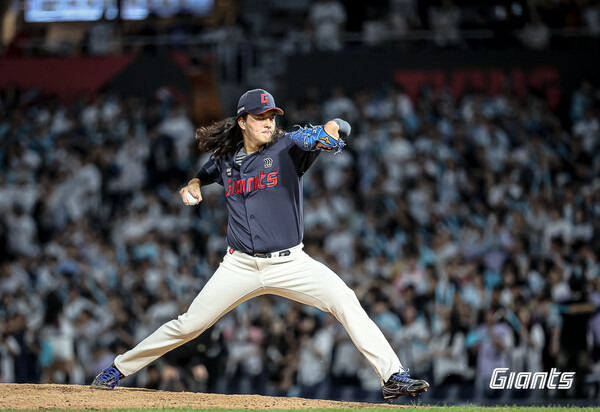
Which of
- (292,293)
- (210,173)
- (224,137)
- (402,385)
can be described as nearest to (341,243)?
(210,173)

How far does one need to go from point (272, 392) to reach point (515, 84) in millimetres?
8401

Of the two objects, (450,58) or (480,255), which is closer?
(480,255)

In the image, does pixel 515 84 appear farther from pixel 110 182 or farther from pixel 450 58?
pixel 110 182

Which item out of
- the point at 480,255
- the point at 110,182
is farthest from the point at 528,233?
the point at 110,182

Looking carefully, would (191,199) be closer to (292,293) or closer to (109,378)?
(292,293)

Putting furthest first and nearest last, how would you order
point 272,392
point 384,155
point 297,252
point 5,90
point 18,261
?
point 5,90 → point 384,155 → point 18,261 → point 272,392 → point 297,252

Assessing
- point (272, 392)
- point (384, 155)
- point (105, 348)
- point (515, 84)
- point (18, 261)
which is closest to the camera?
point (272, 392)

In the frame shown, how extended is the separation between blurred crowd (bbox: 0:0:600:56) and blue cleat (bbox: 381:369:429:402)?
11.6 metres

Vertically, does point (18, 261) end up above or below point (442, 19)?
below

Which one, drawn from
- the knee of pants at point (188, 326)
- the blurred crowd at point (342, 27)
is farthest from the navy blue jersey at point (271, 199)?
the blurred crowd at point (342, 27)

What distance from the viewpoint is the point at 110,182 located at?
615 inches

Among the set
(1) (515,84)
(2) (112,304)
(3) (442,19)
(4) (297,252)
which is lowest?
(2) (112,304)

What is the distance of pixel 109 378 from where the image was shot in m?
6.86

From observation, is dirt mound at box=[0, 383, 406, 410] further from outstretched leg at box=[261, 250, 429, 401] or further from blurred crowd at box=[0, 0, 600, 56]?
blurred crowd at box=[0, 0, 600, 56]
